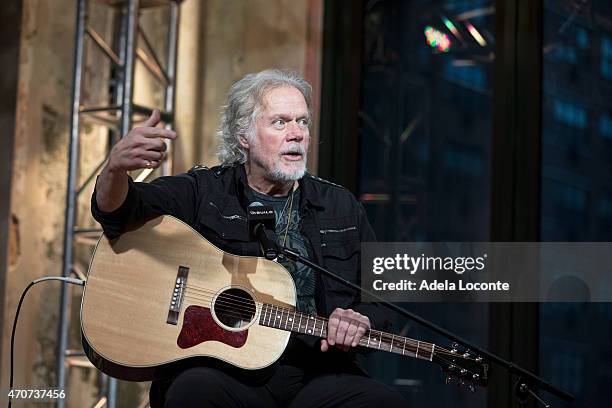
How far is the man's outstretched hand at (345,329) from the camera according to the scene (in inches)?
107

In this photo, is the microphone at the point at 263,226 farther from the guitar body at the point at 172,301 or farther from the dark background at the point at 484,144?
the dark background at the point at 484,144

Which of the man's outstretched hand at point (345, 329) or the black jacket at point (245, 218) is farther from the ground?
the black jacket at point (245, 218)

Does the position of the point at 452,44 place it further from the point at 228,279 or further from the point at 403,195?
the point at 228,279

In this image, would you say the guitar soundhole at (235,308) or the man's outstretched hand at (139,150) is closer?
the man's outstretched hand at (139,150)

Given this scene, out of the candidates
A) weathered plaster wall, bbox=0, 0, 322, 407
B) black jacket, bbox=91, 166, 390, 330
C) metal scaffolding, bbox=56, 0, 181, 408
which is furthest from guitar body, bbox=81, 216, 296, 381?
weathered plaster wall, bbox=0, 0, 322, 407

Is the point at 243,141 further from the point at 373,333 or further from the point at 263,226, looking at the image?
the point at 373,333

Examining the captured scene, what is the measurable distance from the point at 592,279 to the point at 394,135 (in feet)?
4.10

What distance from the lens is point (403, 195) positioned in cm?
→ 479

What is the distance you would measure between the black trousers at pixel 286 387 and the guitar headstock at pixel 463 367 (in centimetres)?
17

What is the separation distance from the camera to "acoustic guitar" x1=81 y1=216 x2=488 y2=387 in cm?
275

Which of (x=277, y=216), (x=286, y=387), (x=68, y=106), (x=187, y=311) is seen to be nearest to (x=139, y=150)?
(x=187, y=311)

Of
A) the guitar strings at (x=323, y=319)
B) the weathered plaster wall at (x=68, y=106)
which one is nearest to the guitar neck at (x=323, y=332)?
the guitar strings at (x=323, y=319)

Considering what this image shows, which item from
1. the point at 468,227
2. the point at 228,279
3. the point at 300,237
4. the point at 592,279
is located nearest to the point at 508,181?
the point at 468,227

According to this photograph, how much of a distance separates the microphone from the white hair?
2.10ft
